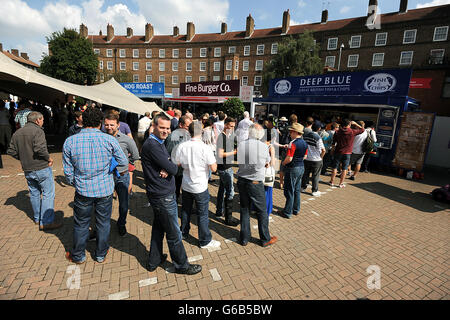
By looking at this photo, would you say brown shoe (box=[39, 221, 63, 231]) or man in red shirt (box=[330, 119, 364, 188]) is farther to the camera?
man in red shirt (box=[330, 119, 364, 188])

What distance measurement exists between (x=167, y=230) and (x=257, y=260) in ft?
4.71

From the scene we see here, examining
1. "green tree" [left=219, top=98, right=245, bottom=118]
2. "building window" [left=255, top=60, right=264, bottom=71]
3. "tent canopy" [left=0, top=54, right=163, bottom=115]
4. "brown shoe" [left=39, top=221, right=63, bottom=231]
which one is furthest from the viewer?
"building window" [left=255, top=60, right=264, bottom=71]

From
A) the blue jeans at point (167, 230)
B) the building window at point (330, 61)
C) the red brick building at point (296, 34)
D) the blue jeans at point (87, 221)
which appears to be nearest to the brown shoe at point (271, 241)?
the blue jeans at point (167, 230)

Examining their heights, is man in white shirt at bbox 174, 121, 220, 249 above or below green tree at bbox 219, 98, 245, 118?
below

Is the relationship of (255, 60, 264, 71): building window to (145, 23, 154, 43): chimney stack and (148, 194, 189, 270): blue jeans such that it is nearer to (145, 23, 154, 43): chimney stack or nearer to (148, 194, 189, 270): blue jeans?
(145, 23, 154, 43): chimney stack

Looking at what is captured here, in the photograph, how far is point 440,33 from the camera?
2864cm

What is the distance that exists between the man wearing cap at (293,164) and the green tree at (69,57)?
44009 mm

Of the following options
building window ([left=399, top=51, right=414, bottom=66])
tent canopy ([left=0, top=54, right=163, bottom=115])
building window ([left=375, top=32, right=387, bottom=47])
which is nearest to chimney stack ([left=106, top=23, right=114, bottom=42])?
tent canopy ([left=0, top=54, right=163, bottom=115])

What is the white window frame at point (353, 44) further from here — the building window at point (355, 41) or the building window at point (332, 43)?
the building window at point (332, 43)

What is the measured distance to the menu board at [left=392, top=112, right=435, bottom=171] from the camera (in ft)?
25.7

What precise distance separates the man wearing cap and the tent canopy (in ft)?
23.0

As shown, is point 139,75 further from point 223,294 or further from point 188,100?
point 223,294

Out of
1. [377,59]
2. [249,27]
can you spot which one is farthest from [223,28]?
[377,59]

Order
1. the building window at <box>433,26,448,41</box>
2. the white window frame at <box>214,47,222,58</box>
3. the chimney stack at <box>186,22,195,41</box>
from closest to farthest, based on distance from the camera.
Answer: the building window at <box>433,26,448,41</box>, the white window frame at <box>214,47,222,58</box>, the chimney stack at <box>186,22,195,41</box>
